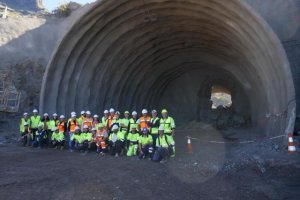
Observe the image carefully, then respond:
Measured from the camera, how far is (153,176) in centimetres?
918

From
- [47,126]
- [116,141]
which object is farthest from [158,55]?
[116,141]

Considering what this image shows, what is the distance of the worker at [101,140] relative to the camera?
13.5 meters

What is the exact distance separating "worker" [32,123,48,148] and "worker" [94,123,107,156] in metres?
2.63

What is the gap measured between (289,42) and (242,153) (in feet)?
22.5

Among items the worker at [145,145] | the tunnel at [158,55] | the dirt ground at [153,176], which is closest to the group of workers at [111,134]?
the worker at [145,145]

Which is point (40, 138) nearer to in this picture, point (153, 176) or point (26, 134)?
point (26, 134)

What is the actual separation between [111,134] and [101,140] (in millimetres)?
449

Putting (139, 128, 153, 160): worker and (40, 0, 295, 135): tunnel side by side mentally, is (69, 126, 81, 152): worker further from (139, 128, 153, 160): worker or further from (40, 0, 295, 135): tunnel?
(40, 0, 295, 135): tunnel

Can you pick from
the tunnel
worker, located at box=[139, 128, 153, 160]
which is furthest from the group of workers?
the tunnel

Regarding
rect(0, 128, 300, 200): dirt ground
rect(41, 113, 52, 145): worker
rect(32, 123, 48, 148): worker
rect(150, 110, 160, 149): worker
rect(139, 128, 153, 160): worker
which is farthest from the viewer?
rect(41, 113, 52, 145): worker

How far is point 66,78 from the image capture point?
17125 millimetres

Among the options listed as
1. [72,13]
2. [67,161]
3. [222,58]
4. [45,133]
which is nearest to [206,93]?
[222,58]

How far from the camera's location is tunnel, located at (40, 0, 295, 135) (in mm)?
13578

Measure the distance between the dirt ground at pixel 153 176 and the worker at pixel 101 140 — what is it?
39 cm
